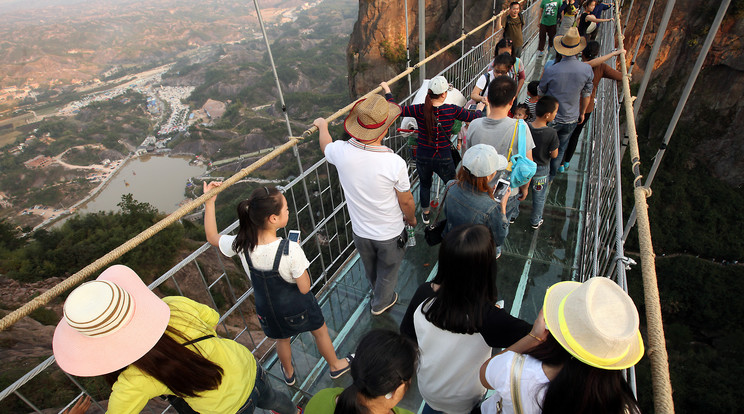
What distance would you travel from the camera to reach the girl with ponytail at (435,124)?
9.54 ft

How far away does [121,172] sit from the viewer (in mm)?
58219

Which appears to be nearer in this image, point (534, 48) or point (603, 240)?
point (603, 240)

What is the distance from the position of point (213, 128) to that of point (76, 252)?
56.9 meters

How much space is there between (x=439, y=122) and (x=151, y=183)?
6146 cm

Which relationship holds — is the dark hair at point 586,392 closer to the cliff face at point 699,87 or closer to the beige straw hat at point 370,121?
the beige straw hat at point 370,121

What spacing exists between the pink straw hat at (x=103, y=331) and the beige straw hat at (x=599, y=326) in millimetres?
1427

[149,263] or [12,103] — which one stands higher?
[149,263]

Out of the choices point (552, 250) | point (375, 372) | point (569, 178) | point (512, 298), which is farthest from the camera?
point (569, 178)

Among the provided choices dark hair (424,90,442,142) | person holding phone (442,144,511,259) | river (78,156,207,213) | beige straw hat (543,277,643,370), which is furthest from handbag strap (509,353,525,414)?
river (78,156,207,213)

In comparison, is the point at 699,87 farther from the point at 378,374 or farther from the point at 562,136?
the point at 378,374

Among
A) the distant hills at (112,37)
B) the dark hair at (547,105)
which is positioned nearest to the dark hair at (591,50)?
the dark hair at (547,105)

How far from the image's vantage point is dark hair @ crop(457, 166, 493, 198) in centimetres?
221

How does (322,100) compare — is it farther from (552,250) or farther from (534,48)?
(552,250)

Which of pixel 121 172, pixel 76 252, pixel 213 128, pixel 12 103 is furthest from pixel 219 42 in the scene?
pixel 76 252
